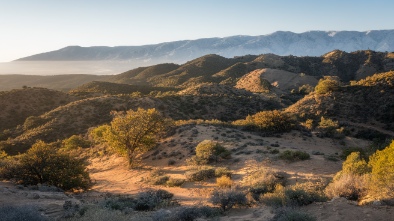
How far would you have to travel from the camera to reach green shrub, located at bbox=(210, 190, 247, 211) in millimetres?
9797

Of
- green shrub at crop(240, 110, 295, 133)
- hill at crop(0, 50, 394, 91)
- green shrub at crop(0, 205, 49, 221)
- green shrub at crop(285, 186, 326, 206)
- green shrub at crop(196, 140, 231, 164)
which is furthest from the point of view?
hill at crop(0, 50, 394, 91)

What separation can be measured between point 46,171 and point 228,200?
9.83 metres

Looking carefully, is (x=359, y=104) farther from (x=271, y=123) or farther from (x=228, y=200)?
(x=228, y=200)

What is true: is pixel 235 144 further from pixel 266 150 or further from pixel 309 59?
pixel 309 59

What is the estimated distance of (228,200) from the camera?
9.83m

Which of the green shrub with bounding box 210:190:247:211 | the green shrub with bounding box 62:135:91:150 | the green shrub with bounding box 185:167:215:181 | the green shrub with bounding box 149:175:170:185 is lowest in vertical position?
the green shrub with bounding box 62:135:91:150

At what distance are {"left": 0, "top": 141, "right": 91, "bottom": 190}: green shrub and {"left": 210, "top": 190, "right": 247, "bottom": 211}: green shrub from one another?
802 centimetres

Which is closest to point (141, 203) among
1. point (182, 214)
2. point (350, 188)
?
point (182, 214)

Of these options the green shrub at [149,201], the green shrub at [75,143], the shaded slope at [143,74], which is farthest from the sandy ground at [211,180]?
the shaded slope at [143,74]

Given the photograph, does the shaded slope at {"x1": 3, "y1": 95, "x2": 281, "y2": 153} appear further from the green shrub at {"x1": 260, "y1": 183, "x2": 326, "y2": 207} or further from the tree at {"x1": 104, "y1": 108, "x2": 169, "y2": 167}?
the green shrub at {"x1": 260, "y1": 183, "x2": 326, "y2": 207}

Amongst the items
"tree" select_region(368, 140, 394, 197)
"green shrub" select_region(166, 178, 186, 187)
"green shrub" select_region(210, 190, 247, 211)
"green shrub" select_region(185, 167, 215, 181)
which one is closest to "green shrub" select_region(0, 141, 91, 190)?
"green shrub" select_region(166, 178, 186, 187)

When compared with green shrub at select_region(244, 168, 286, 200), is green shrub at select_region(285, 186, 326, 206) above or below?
above

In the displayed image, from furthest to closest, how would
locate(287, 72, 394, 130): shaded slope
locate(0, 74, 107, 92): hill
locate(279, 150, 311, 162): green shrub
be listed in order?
1. locate(0, 74, 107, 92): hill
2. locate(287, 72, 394, 130): shaded slope
3. locate(279, 150, 311, 162): green shrub

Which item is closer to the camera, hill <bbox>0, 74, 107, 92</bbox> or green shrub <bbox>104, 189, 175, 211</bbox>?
green shrub <bbox>104, 189, 175, 211</bbox>
